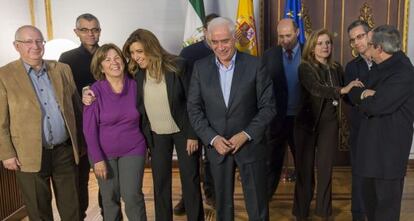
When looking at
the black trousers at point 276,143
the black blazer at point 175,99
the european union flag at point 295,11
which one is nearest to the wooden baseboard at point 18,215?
the black blazer at point 175,99

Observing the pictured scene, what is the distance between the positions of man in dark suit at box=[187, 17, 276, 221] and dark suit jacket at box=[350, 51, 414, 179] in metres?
0.57

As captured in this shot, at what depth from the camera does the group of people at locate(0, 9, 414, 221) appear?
7.22 ft

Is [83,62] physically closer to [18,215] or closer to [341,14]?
[18,215]

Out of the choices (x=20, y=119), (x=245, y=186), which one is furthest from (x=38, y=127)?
(x=245, y=186)

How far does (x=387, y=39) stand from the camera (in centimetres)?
212

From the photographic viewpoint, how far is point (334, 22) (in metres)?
4.23

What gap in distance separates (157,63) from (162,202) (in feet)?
2.99

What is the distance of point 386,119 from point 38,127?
198 centimetres

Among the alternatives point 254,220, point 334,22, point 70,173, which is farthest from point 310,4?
point 70,173

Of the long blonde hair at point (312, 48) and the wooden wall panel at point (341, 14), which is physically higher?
the wooden wall panel at point (341, 14)

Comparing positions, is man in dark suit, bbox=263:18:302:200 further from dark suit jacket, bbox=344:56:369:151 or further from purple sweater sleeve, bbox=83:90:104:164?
purple sweater sleeve, bbox=83:90:104:164

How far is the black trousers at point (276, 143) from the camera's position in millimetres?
3162

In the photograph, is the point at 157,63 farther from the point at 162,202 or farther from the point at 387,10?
the point at 387,10

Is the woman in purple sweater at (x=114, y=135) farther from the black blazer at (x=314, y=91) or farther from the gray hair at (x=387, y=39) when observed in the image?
the gray hair at (x=387, y=39)
